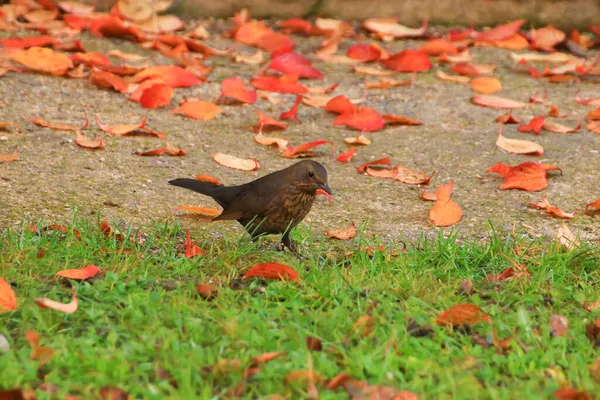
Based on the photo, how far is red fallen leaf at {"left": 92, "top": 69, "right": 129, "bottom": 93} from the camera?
20.9ft

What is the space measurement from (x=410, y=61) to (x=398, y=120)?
1.20 m

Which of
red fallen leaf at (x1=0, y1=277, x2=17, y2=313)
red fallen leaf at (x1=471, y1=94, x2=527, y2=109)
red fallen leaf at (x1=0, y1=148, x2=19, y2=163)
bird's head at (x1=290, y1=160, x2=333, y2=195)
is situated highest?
bird's head at (x1=290, y1=160, x2=333, y2=195)

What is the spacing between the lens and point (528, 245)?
4.34m

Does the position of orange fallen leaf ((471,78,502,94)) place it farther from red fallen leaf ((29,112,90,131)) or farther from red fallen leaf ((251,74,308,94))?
red fallen leaf ((29,112,90,131))

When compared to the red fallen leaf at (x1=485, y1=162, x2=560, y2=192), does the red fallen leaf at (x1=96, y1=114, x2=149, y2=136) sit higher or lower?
lower

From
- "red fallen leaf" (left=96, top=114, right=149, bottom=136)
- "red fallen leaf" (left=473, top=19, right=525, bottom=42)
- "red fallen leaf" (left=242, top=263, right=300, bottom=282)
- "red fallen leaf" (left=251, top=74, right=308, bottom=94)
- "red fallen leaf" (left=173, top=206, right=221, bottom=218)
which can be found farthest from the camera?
"red fallen leaf" (left=473, top=19, right=525, bottom=42)

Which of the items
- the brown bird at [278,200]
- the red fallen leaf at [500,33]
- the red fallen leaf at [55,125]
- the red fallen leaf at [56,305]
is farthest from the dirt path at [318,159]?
the red fallen leaf at [56,305]

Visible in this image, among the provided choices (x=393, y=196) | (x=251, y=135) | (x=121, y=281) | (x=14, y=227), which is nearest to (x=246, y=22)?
(x=251, y=135)

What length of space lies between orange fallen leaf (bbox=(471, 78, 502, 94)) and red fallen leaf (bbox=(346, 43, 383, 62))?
0.96 meters

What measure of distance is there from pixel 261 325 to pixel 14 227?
1.54 meters

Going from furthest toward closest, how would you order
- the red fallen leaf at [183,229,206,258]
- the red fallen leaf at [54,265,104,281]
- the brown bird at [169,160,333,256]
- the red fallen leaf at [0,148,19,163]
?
the red fallen leaf at [0,148,19,163] < the brown bird at [169,160,333,256] < the red fallen leaf at [183,229,206,258] < the red fallen leaf at [54,265,104,281]

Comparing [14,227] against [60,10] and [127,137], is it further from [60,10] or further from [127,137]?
[60,10]

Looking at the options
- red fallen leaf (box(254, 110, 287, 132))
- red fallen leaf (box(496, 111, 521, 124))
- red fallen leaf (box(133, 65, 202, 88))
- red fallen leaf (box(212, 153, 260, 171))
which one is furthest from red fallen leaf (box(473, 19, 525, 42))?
red fallen leaf (box(212, 153, 260, 171))

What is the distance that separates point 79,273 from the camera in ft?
12.3
